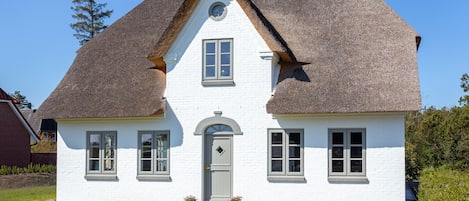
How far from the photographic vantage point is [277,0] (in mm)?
20719

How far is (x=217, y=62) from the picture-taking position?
18328 millimetres

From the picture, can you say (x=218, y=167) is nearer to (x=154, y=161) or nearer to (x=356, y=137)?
(x=154, y=161)

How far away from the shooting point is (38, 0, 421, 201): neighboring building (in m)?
17.0

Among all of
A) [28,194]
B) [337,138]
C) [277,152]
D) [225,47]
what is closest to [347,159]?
[337,138]

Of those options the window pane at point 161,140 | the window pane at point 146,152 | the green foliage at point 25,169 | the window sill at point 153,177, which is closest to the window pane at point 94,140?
the window pane at point 146,152

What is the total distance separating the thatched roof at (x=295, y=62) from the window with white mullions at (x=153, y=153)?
110 cm

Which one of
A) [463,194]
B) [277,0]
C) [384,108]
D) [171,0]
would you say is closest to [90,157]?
[171,0]

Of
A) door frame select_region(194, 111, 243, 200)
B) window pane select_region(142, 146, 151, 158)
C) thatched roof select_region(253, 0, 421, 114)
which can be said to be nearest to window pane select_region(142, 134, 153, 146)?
window pane select_region(142, 146, 151, 158)

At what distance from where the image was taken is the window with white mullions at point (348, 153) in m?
17.2

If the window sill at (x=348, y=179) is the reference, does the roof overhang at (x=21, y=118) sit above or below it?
above

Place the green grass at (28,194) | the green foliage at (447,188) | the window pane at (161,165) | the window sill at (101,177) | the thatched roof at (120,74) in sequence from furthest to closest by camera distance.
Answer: the green grass at (28,194)
the window sill at (101,177)
the window pane at (161,165)
the thatched roof at (120,74)
the green foliage at (447,188)

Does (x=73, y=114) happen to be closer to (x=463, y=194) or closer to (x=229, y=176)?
(x=229, y=176)

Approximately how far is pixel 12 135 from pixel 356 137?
20.9m

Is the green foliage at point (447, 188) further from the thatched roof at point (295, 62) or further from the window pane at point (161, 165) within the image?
the window pane at point (161, 165)
